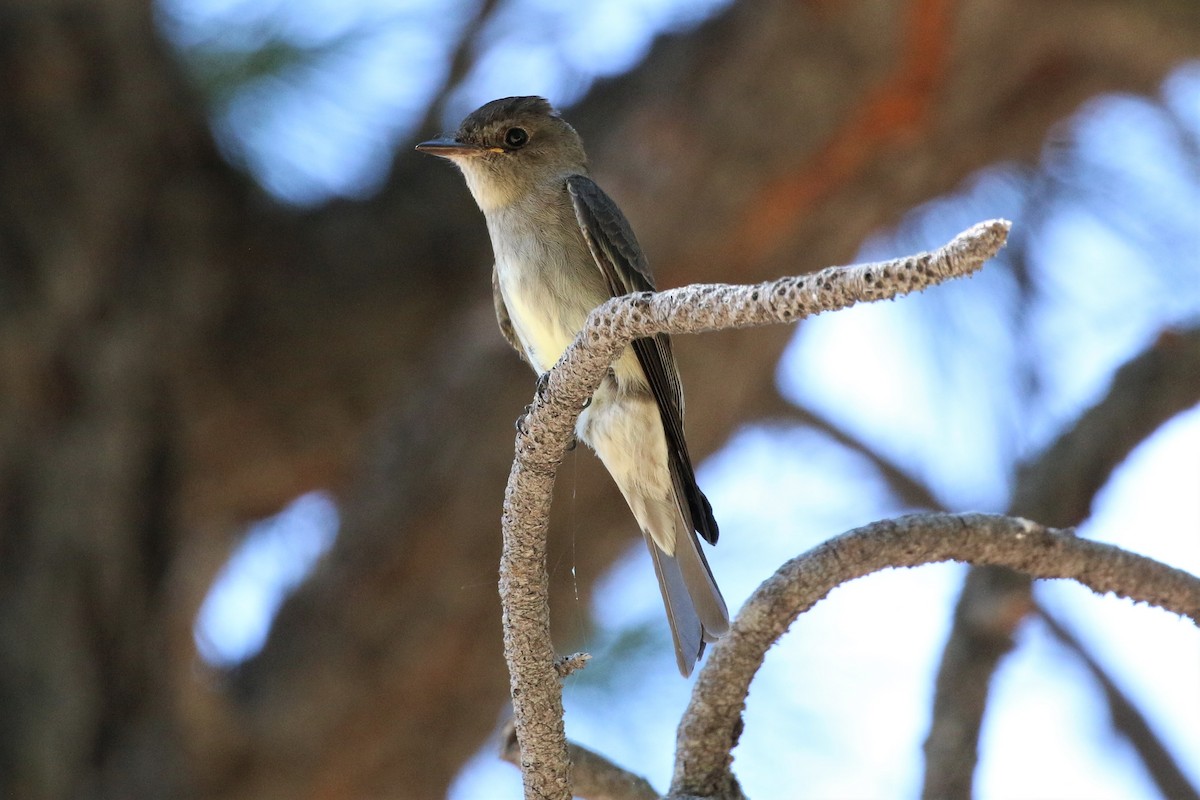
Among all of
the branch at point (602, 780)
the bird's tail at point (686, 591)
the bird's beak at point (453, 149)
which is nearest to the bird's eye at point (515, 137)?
the bird's beak at point (453, 149)

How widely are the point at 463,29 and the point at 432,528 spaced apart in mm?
1625

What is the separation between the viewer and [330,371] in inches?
150

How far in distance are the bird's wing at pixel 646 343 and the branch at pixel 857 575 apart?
689 mm

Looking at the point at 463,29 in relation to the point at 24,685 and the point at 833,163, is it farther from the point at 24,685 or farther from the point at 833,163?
the point at 24,685

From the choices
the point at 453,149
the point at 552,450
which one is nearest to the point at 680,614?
the point at 552,450

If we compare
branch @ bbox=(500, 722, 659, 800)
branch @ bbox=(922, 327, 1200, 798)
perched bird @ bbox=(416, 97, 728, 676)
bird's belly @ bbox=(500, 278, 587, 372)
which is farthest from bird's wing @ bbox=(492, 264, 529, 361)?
branch @ bbox=(500, 722, 659, 800)

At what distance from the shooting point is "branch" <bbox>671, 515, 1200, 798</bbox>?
4.99 feet

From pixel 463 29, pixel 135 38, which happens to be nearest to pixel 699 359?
pixel 463 29

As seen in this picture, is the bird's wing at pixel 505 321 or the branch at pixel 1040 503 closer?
the branch at pixel 1040 503

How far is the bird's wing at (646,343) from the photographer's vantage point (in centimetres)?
225

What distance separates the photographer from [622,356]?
7.39 ft

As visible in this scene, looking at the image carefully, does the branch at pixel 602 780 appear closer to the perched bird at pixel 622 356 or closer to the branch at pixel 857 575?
the branch at pixel 857 575

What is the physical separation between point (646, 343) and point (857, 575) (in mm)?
780

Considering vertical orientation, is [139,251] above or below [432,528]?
above
